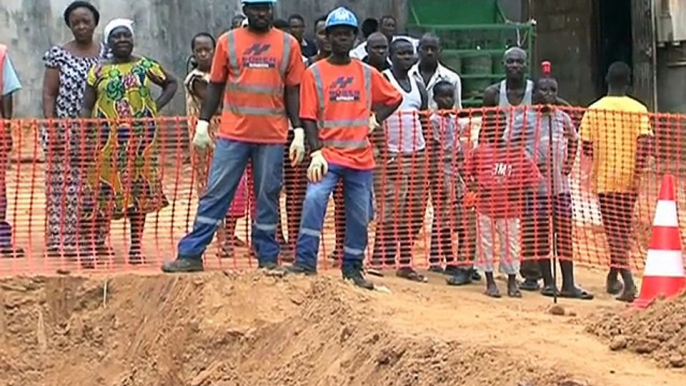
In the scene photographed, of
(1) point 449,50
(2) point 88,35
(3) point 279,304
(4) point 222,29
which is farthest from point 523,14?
(3) point 279,304

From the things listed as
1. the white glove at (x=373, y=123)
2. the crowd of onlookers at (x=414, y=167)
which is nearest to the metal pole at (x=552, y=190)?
the crowd of onlookers at (x=414, y=167)

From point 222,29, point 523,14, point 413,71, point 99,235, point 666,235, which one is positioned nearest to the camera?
point 666,235

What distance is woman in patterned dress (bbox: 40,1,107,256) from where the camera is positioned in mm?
10133

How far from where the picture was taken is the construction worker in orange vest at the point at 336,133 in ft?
29.8

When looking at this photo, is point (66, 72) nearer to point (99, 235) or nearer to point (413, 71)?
point (99, 235)

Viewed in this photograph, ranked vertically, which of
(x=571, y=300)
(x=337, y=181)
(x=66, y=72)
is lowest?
(x=571, y=300)

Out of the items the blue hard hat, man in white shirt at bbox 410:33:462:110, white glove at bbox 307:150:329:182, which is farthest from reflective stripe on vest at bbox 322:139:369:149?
man in white shirt at bbox 410:33:462:110

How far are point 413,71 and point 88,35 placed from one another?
2.48 m

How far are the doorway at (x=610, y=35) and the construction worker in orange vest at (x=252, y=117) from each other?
37.2 ft

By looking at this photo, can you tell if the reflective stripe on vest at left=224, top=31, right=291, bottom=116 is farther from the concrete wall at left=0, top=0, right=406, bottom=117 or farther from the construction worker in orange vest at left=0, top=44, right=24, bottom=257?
the concrete wall at left=0, top=0, right=406, bottom=117

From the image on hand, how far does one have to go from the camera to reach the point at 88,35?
10312mm

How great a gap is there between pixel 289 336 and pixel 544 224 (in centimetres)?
265

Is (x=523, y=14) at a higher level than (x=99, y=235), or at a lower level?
higher

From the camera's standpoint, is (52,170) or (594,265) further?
(594,265)
